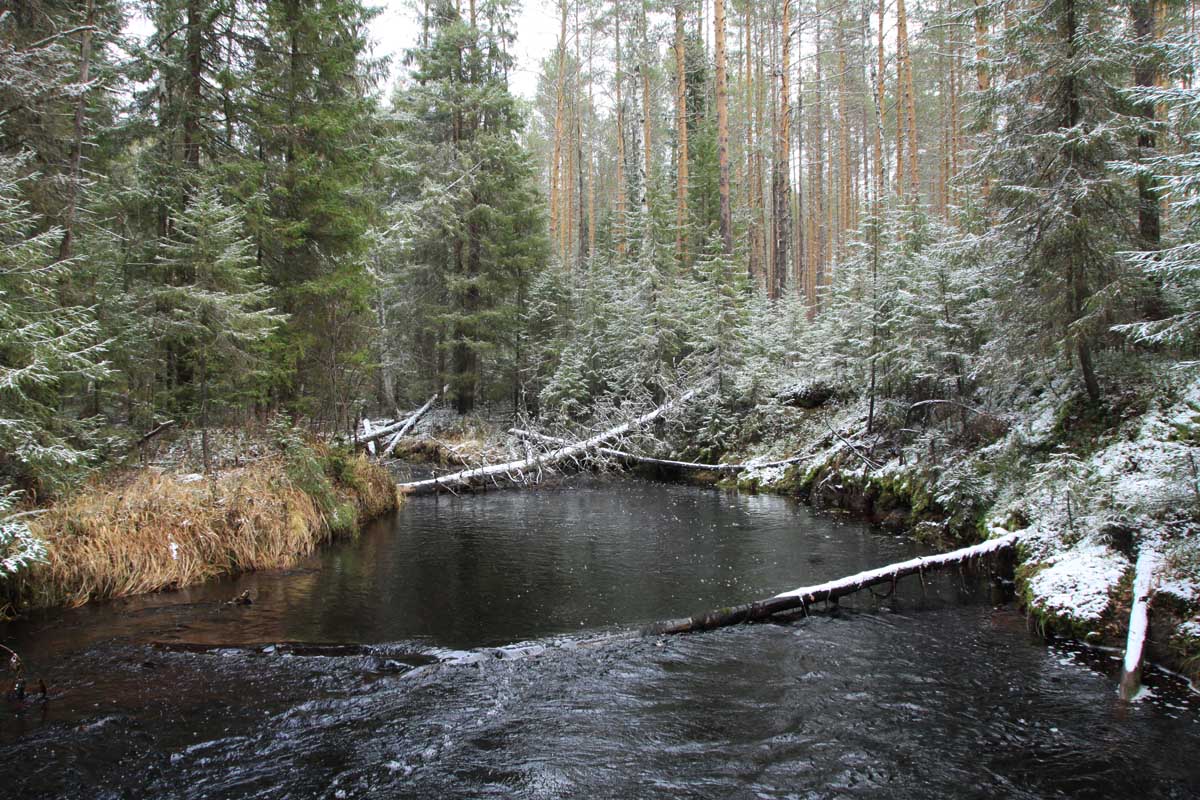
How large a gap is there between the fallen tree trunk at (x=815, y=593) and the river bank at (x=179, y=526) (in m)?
6.64

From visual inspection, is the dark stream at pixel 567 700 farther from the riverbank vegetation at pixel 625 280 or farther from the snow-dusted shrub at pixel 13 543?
the riverbank vegetation at pixel 625 280

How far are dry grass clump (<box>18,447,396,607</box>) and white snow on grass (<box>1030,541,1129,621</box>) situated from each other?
415 inches

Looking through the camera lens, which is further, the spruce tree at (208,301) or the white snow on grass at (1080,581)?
the spruce tree at (208,301)

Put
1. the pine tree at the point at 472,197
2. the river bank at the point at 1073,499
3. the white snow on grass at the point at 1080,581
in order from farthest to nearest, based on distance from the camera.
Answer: the pine tree at the point at 472,197, the white snow on grass at the point at 1080,581, the river bank at the point at 1073,499

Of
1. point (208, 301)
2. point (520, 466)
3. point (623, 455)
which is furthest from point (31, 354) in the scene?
point (623, 455)

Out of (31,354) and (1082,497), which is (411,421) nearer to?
(31,354)

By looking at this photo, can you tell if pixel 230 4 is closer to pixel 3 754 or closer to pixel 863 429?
pixel 3 754

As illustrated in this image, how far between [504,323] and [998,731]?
66.5 feet

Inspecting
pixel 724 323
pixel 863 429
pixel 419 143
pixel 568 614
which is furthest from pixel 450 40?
pixel 568 614

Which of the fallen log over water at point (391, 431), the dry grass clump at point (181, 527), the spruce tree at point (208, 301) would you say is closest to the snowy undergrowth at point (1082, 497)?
the dry grass clump at point (181, 527)

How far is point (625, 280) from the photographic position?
23516 millimetres

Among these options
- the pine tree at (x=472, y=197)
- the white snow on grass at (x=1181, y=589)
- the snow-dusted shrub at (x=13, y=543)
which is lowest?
the white snow on grass at (x=1181, y=589)

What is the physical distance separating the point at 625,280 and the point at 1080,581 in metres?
18.4

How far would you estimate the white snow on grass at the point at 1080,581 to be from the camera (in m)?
6.60
